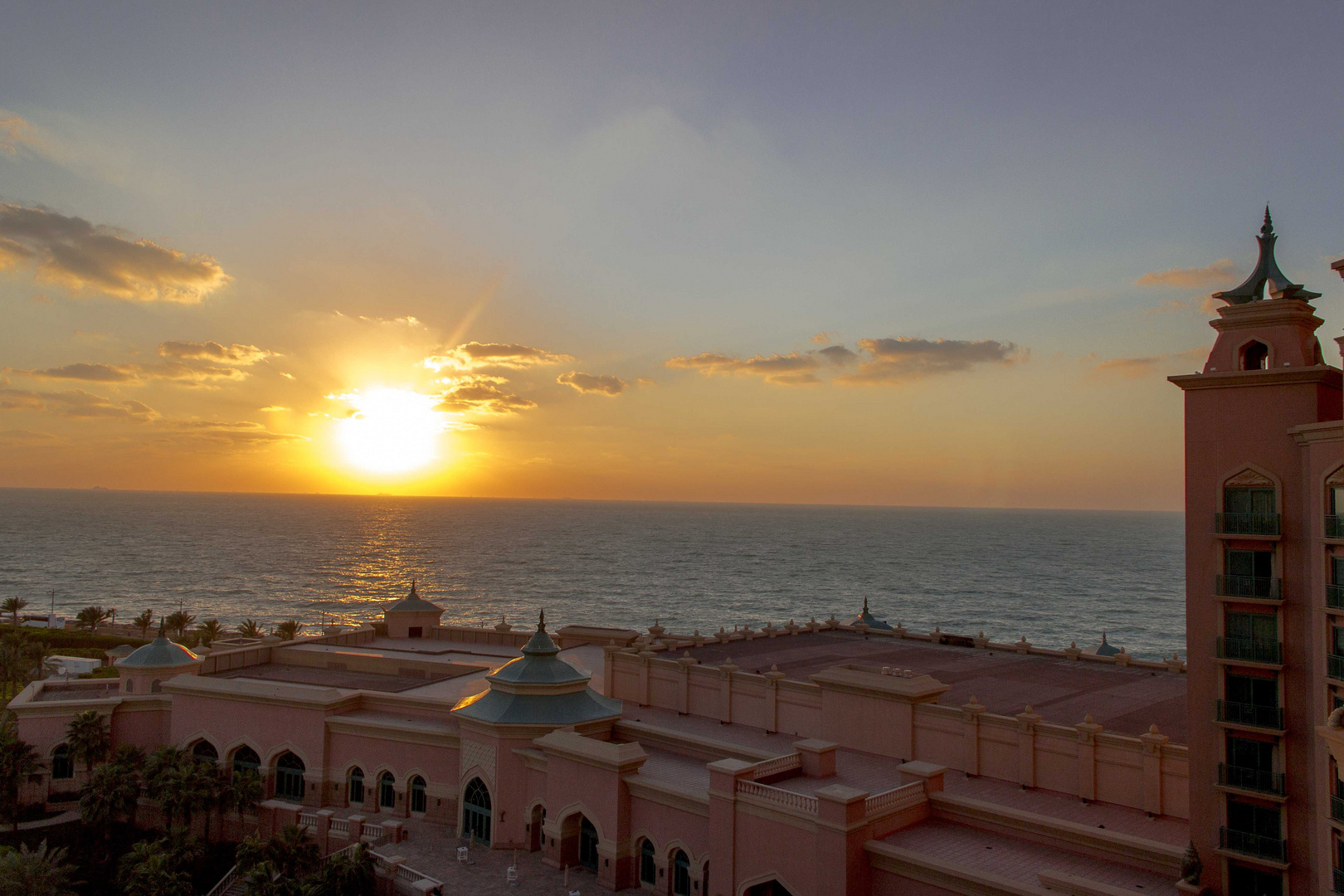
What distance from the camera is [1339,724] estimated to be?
59.4ft

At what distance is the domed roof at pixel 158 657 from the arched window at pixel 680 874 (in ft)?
94.1

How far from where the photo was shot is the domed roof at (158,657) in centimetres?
4369

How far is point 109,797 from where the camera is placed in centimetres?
3853

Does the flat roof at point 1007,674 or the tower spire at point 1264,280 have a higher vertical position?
the tower spire at point 1264,280

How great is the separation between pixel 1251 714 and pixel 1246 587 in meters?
2.98

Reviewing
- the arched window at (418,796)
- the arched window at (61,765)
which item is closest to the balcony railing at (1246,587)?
the arched window at (418,796)

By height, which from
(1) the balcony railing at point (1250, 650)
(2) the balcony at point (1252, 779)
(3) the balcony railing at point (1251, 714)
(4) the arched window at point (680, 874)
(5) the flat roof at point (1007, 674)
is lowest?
(4) the arched window at point (680, 874)

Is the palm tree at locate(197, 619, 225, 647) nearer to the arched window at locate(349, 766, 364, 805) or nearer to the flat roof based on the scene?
the arched window at locate(349, 766, 364, 805)

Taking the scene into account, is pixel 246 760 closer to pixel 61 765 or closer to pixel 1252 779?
pixel 61 765

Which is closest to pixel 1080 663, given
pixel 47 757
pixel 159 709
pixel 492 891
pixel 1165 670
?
pixel 1165 670

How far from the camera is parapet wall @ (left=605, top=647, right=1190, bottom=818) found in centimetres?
2597

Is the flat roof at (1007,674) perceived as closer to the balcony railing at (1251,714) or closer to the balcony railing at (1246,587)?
the balcony railing at (1251,714)

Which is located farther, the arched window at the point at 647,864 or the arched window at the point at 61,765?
the arched window at the point at 61,765

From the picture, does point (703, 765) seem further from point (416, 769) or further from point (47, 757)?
point (47, 757)
